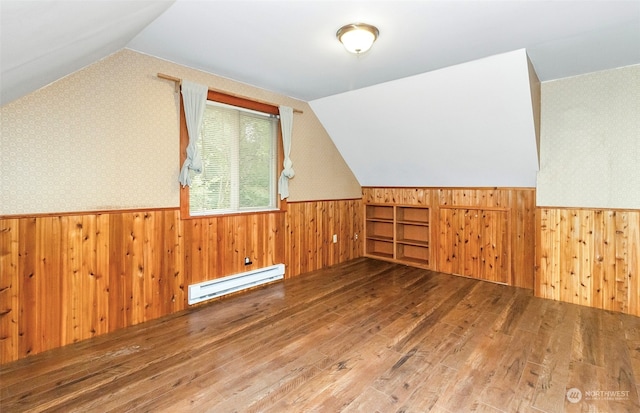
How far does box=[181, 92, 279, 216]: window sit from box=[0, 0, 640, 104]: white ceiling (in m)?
0.50

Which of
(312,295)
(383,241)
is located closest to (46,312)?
(312,295)

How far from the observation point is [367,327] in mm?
2916

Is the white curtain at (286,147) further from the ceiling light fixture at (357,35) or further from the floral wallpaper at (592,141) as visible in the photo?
the floral wallpaper at (592,141)

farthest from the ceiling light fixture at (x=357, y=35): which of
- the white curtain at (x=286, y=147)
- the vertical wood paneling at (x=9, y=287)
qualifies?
the vertical wood paneling at (x=9, y=287)

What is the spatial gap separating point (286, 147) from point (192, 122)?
130 centimetres

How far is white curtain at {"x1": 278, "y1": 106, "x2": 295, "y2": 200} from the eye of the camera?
4.22 meters

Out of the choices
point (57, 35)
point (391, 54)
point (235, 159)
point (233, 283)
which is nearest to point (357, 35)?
point (391, 54)

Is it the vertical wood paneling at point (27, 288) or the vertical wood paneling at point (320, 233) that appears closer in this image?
the vertical wood paneling at point (27, 288)

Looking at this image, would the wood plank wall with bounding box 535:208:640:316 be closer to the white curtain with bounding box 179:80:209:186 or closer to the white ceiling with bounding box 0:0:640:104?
the white ceiling with bounding box 0:0:640:104

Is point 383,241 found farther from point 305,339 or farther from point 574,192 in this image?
point 305,339

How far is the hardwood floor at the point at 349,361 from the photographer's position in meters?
1.93

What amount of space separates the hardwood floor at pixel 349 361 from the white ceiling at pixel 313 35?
189cm

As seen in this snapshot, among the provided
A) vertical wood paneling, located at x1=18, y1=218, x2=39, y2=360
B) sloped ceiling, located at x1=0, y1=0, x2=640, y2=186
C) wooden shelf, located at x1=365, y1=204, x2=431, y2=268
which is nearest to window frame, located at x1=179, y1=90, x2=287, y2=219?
sloped ceiling, located at x1=0, y1=0, x2=640, y2=186

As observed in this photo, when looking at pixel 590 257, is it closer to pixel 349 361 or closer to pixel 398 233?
pixel 398 233
